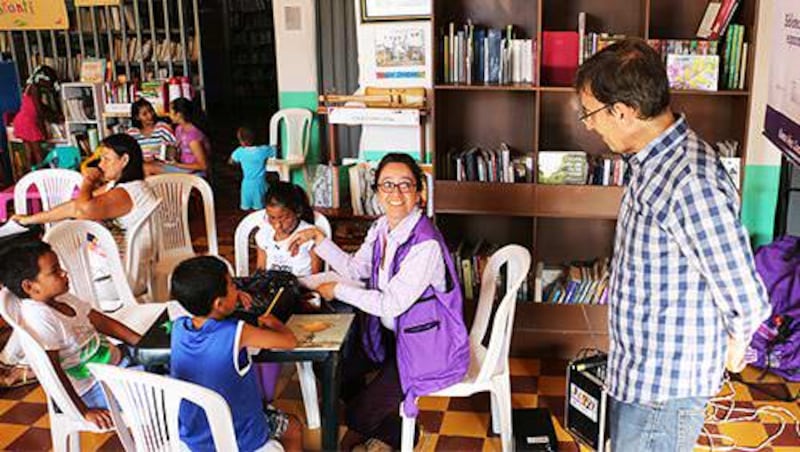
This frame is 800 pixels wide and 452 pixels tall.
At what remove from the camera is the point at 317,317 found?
2697 mm

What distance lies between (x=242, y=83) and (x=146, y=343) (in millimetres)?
9393

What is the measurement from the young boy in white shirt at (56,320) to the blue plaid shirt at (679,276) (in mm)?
1692

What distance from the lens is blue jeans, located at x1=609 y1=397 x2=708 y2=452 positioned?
177 centimetres

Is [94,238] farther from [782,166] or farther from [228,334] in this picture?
[782,166]

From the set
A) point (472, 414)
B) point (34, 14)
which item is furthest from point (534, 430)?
point (34, 14)

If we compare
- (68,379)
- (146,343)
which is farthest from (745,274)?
(68,379)

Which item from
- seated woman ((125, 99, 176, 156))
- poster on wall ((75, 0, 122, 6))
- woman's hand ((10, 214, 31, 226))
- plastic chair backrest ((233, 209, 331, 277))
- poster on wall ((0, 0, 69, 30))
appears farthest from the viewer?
poster on wall ((0, 0, 69, 30))

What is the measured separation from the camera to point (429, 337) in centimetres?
265

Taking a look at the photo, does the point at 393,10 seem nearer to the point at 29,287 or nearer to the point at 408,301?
the point at 408,301

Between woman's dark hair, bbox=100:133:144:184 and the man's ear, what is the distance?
1.19 metres

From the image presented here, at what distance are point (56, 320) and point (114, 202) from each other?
43.2 inches

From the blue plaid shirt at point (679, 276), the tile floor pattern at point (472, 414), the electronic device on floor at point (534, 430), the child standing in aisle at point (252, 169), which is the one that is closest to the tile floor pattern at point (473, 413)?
the tile floor pattern at point (472, 414)

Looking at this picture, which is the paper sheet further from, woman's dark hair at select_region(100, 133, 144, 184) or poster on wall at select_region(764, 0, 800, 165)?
poster on wall at select_region(764, 0, 800, 165)

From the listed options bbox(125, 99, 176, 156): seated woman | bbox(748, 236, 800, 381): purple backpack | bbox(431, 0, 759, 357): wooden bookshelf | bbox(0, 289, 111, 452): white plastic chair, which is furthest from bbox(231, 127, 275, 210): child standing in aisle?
bbox(748, 236, 800, 381): purple backpack
